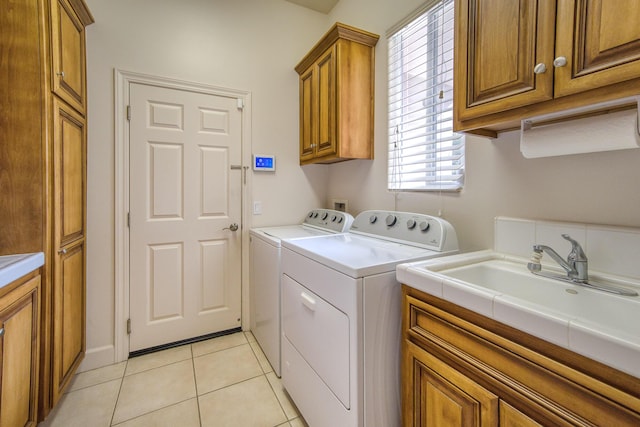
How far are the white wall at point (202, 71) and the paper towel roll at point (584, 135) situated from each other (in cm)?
189

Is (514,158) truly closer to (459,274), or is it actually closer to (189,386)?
(459,274)

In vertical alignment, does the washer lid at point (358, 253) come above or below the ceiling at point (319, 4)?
below

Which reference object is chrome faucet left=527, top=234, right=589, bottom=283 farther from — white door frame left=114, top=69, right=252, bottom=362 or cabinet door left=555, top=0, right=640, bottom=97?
white door frame left=114, top=69, right=252, bottom=362

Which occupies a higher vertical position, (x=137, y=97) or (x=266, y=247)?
(x=137, y=97)

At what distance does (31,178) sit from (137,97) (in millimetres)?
1034

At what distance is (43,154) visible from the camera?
1.31 m

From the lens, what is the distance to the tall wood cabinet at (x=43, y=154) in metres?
1.27

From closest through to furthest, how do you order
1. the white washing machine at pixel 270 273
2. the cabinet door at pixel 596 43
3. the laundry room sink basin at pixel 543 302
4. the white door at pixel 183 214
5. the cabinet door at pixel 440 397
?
1. the laundry room sink basin at pixel 543 302
2. the cabinet door at pixel 596 43
3. the cabinet door at pixel 440 397
4. the white washing machine at pixel 270 273
5. the white door at pixel 183 214

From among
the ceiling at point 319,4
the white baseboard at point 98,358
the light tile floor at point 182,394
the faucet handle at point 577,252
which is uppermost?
the ceiling at point 319,4

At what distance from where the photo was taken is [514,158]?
1259 mm

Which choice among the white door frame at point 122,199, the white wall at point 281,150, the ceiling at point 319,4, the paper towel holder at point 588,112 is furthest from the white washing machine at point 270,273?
the ceiling at point 319,4

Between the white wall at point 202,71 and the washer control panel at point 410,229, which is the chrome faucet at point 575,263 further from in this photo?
the white wall at point 202,71

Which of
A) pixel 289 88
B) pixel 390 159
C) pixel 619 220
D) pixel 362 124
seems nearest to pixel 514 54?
pixel 619 220

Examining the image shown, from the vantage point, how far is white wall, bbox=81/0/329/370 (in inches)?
77.4
